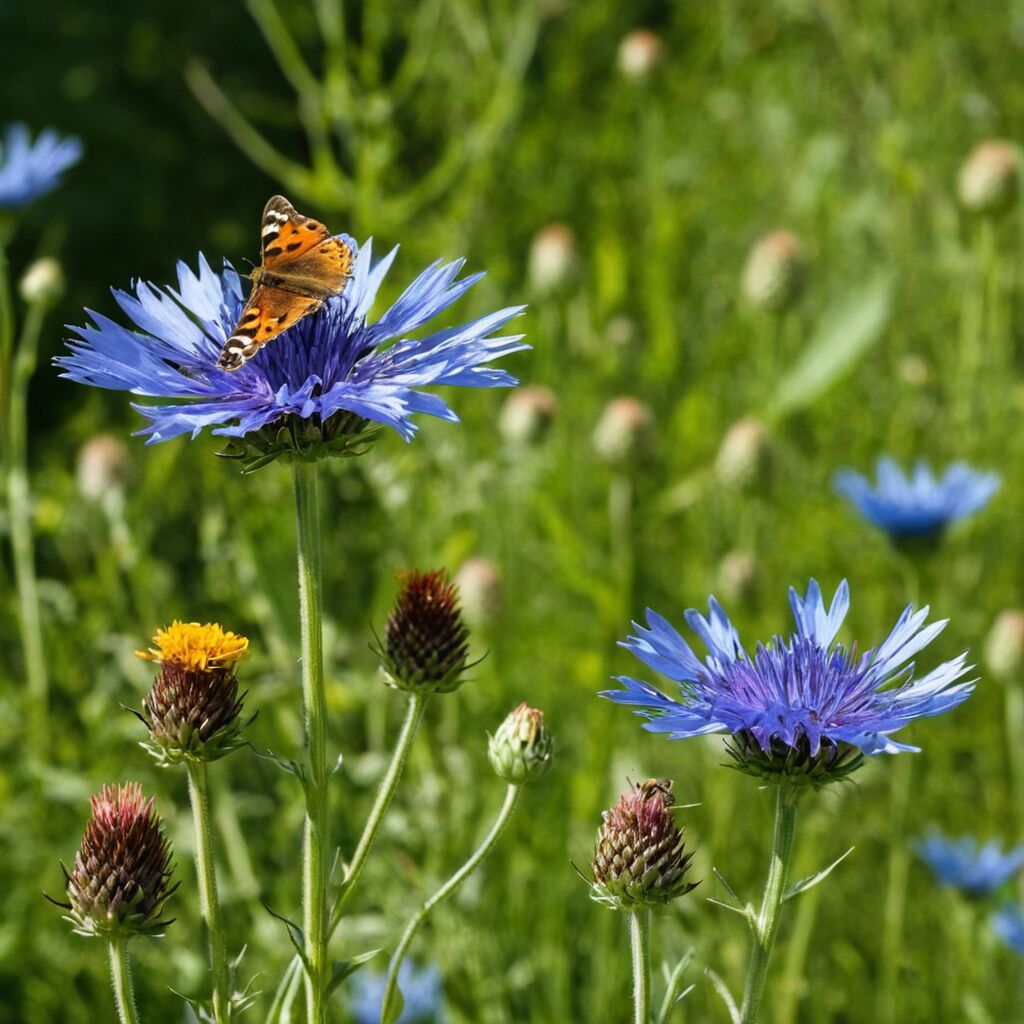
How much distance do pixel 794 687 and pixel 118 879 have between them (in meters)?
0.43

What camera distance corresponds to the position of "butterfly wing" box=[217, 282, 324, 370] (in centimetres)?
97

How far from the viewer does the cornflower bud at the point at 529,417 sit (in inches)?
98.2

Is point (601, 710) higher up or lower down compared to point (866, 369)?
lower down

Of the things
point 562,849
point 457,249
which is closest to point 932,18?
point 457,249

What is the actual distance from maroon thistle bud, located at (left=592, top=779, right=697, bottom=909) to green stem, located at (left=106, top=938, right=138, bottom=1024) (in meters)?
0.28

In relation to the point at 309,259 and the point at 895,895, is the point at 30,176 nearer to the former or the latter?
the point at 309,259

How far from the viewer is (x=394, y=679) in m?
1.04

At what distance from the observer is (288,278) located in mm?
1027

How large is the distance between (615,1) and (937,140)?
147 centimetres

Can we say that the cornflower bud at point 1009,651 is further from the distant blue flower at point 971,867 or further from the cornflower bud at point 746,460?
the cornflower bud at point 746,460

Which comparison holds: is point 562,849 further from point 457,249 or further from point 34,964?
point 457,249

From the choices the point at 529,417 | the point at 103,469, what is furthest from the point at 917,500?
the point at 103,469

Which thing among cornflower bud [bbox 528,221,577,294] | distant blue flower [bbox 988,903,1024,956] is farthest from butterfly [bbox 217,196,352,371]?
cornflower bud [bbox 528,221,577,294]

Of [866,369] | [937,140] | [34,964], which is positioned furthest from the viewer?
[937,140]
